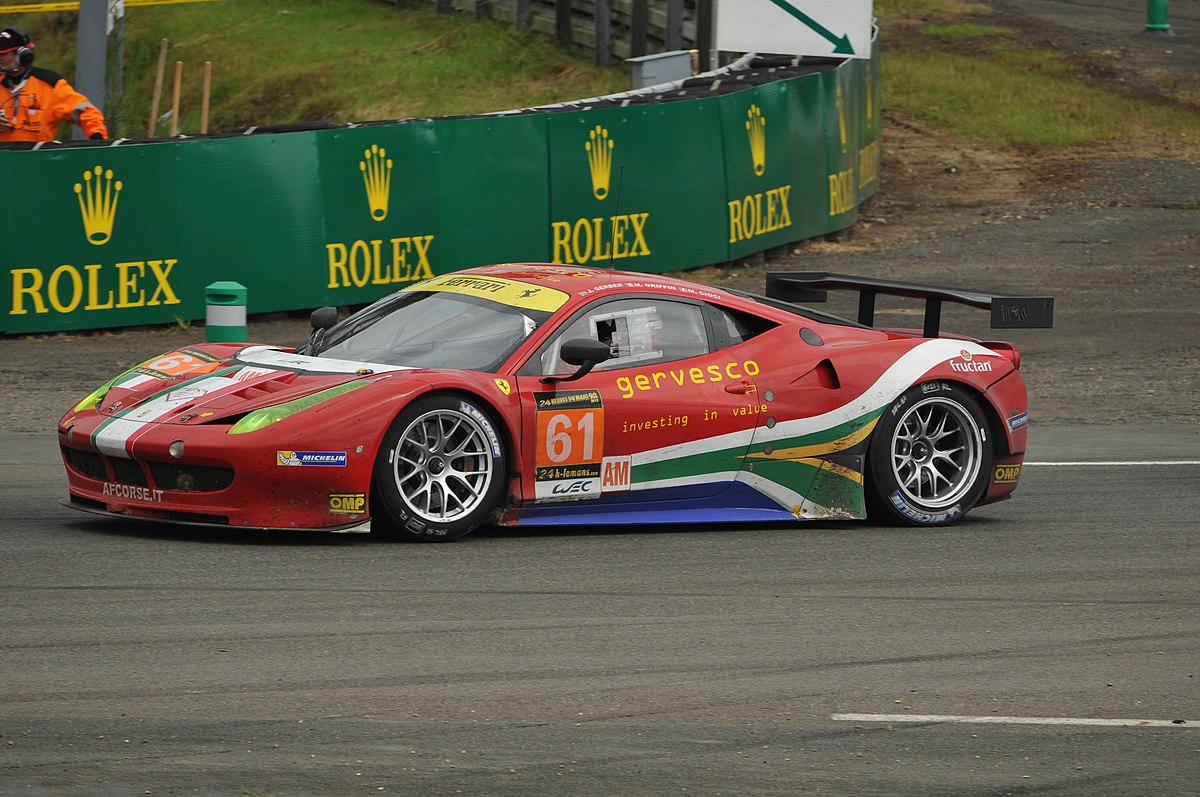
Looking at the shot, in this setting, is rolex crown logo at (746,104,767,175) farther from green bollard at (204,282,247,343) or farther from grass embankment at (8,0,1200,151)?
grass embankment at (8,0,1200,151)

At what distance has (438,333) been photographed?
8445mm

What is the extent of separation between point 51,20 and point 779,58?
21725 mm

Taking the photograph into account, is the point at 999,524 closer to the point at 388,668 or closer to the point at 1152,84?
the point at 388,668

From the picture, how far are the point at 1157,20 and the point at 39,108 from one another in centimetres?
2592

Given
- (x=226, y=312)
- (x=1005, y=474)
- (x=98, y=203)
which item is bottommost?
(x=1005, y=474)

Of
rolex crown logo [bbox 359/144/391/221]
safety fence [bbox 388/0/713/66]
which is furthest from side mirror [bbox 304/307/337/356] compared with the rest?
safety fence [bbox 388/0/713/66]

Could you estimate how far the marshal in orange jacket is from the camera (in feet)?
47.3

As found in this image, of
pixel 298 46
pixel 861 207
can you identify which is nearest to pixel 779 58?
pixel 861 207

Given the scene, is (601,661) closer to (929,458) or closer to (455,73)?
(929,458)

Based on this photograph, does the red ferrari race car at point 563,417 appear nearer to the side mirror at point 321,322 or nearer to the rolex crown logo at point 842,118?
the side mirror at point 321,322

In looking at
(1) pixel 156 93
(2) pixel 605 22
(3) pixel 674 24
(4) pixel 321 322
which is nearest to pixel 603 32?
(2) pixel 605 22

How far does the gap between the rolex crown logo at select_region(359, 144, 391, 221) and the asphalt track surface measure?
6782 millimetres

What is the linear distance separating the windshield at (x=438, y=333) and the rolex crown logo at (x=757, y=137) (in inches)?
396

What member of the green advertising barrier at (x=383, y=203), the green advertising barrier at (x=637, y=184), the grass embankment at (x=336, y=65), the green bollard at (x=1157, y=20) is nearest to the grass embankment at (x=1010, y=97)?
the green bollard at (x=1157, y=20)
